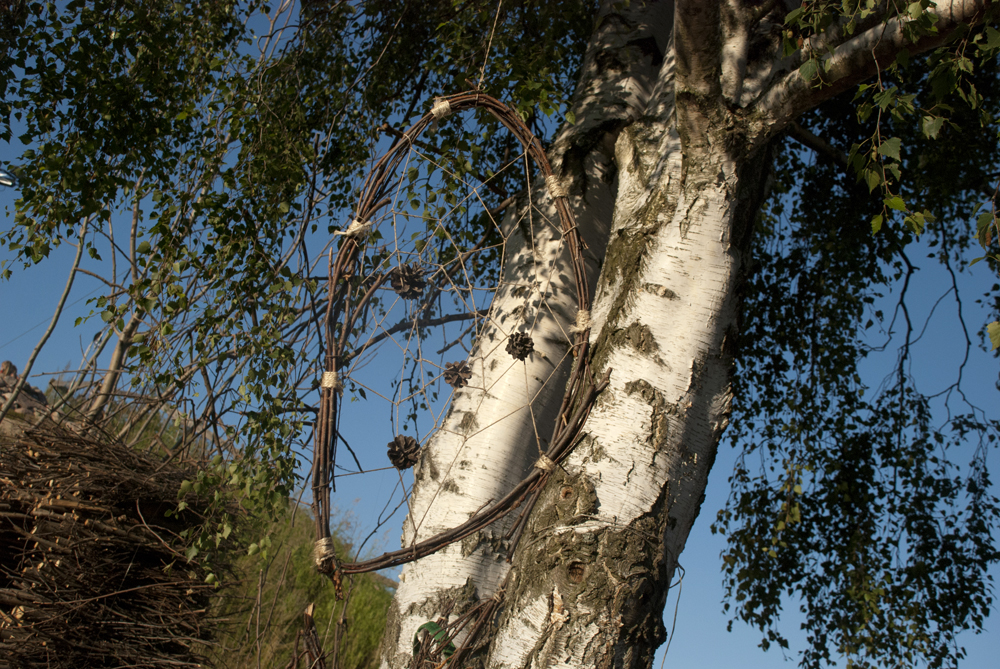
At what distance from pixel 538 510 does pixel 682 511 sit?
31cm

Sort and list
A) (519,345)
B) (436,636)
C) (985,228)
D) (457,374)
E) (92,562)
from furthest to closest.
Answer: (92,562)
(457,374)
(519,345)
(436,636)
(985,228)

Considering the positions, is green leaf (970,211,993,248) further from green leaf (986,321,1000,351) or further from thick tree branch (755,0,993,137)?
thick tree branch (755,0,993,137)

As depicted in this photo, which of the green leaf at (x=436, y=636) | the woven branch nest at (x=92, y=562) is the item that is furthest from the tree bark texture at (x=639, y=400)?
the woven branch nest at (x=92, y=562)

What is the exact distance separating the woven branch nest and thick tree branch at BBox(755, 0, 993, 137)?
214cm

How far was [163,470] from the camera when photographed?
7.38 feet

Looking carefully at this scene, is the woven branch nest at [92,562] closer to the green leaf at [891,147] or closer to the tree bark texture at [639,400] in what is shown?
the tree bark texture at [639,400]

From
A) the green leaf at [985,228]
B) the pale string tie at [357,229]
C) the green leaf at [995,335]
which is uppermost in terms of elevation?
the green leaf at [985,228]

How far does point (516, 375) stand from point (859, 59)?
3.76ft

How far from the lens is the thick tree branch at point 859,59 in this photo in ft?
4.25

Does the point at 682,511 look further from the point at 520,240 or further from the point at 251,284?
the point at 251,284

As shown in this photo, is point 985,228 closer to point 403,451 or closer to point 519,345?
point 519,345

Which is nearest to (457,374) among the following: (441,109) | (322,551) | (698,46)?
(322,551)

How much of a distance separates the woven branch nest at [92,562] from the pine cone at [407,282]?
3.68 ft

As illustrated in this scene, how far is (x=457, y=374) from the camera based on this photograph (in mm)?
1878
